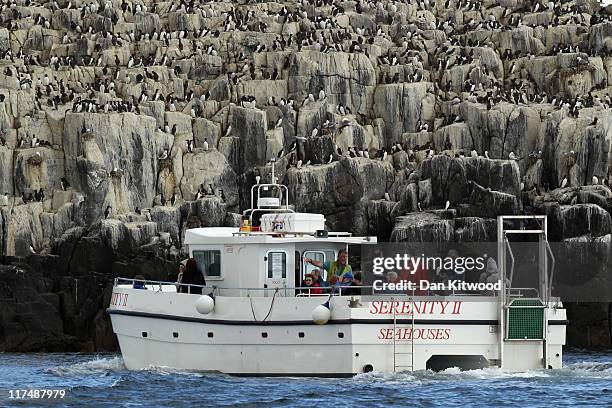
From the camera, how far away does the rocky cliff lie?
2088 inches

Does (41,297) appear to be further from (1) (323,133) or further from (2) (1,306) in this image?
(1) (323,133)

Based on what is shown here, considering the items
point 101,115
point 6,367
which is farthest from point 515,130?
point 6,367

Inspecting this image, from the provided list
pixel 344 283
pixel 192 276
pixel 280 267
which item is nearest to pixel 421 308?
pixel 344 283

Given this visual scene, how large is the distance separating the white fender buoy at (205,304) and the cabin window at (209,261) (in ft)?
5.61

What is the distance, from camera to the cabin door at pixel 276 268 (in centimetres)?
3366

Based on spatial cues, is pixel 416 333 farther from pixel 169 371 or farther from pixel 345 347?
pixel 169 371

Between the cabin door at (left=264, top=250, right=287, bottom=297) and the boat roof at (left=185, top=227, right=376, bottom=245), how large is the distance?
0.34 m

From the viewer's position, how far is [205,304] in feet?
107

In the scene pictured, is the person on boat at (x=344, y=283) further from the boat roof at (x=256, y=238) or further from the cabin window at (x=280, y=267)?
the cabin window at (x=280, y=267)

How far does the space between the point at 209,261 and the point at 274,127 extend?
96.7 ft

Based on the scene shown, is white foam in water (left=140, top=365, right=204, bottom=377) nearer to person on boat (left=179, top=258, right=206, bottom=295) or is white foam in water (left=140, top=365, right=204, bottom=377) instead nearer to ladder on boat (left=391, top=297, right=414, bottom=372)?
person on boat (left=179, top=258, right=206, bottom=295)

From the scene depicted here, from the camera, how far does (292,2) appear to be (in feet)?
265

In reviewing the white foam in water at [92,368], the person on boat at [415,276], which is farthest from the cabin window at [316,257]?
the white foam in water at [92,368]

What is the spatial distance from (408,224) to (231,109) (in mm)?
13098
